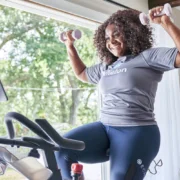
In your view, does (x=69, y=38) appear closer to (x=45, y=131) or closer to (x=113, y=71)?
(x=113, y=71)

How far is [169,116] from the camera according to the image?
8.90 feet

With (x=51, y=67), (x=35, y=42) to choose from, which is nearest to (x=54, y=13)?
(x=35, y=42)

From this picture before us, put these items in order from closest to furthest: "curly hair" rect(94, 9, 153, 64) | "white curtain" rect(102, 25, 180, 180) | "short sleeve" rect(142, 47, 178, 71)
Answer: "short sleeve" rect(142, 47, 178, 71) < "curly hair" rect(94, 9, 153, 64) < "white curtain" rect(102, 25, 180, 180)

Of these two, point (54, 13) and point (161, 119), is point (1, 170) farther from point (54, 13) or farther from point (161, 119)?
point (161, 119)

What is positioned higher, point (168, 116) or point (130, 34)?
point (130, 34)

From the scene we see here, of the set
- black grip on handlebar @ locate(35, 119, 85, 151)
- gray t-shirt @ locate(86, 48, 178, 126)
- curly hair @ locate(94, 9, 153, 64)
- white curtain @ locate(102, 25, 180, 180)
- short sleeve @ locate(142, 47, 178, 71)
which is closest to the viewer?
black grip on handlebar @ locate(35, 119, 85, 151)

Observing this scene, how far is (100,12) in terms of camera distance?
7.94ft

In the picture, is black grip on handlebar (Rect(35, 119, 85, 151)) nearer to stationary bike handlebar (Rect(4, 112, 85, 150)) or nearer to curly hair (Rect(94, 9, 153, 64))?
stationary bike handlebar (Rect(4, 112, 85, 150))

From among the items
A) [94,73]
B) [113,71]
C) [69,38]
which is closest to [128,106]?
[113,71]

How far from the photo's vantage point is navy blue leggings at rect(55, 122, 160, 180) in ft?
4.59

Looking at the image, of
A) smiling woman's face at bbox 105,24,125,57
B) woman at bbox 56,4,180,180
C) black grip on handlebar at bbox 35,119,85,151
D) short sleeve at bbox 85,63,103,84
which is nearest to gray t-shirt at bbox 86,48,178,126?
woman at bbox 56,4,180,180

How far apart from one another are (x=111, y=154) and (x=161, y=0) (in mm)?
1971

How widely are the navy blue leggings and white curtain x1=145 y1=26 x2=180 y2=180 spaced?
3.97ft

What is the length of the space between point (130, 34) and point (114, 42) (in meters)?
0.10
